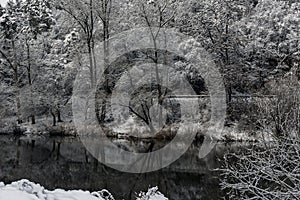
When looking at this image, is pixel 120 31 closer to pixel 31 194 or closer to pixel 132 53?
pixel 132 53

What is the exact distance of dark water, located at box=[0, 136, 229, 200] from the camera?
927cm

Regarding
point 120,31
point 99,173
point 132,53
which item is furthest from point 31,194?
point 120,31

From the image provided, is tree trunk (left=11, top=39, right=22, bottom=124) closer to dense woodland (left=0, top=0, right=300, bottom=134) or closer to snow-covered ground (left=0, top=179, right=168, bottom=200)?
dense woodland (left=0, top=0, right=300, bottom=134)

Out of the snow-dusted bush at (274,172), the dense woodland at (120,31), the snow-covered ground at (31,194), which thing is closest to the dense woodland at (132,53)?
the dense woodland at (120,31)

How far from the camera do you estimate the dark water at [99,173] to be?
927 cm

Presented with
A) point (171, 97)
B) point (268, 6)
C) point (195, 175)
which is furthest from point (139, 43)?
point (195, 175)

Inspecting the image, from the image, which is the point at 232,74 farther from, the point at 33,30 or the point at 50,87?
the point at 33,30

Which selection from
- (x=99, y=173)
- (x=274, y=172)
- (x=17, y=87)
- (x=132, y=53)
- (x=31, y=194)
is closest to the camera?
(x=274, y=172)

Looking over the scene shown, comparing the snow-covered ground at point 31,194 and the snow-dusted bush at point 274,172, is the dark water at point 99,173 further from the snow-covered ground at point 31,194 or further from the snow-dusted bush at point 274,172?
the snow-dusted bush at point 274,172

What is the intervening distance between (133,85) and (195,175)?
31.6ft

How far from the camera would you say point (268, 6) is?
2262cm

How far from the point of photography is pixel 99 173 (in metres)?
11.2

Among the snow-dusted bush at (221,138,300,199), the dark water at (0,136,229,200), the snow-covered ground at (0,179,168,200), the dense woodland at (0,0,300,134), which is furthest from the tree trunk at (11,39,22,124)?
the snow-dusted bush at (221,138,300,199)

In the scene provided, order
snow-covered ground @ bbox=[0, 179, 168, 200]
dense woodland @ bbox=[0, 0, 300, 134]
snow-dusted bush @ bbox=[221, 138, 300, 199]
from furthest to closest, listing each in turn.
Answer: dense woodland @ bbox=[0, 0, 300, 134] < snow-covered ground @ bbox=[0, 179, 168, 200] < snow-dusted bush @ bbox=[221, 138, 300, 199]
